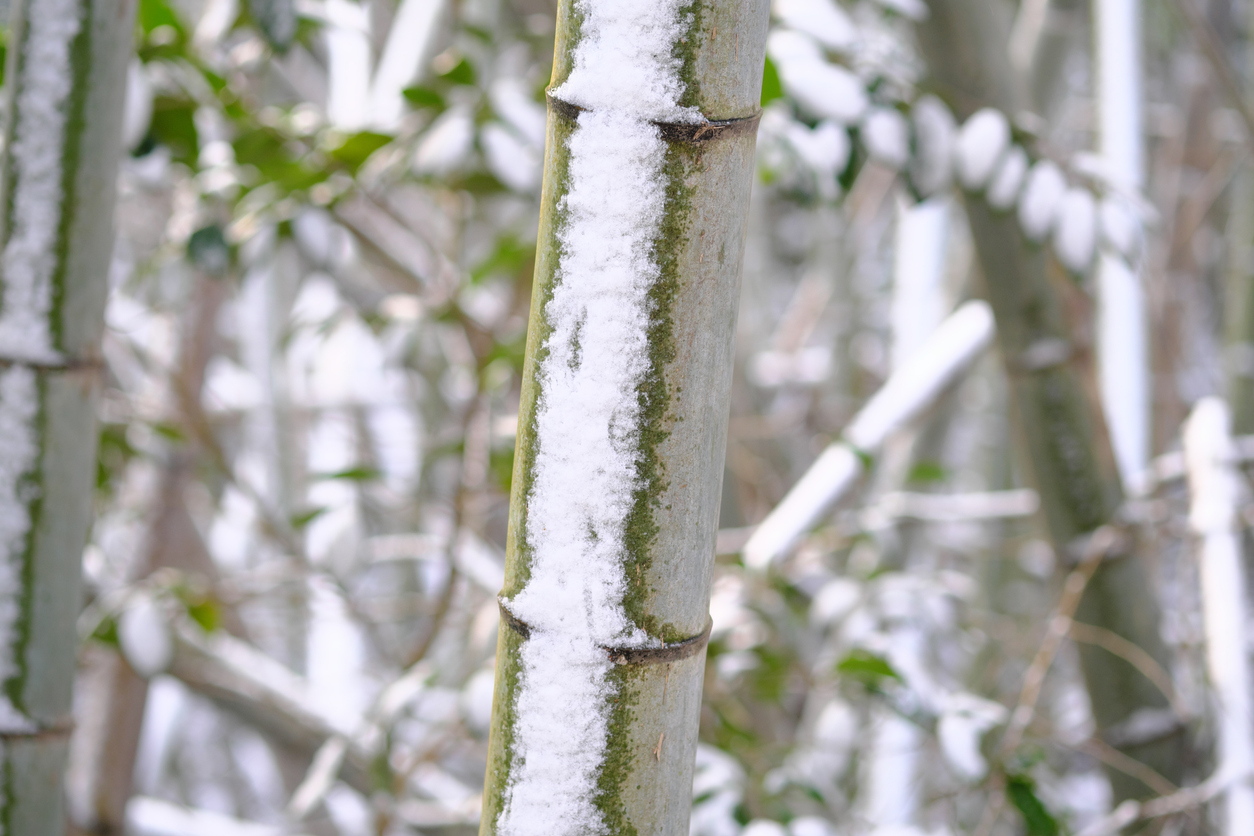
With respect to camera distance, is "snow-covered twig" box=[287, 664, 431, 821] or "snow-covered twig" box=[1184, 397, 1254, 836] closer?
"snow-covered twig" box=[1184, 397, 1254, 836]

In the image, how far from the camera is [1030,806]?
0.46 meters

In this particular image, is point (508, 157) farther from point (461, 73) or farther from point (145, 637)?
point (145, 637)

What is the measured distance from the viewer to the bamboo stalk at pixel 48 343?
1.10 ft

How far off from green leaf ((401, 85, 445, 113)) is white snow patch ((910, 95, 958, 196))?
0.90ft

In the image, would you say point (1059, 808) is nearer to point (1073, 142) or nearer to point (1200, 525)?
point (1200, 525)

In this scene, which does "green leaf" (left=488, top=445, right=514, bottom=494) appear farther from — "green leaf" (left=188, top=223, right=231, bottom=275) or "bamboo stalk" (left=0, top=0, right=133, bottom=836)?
"bamboo stalk" (left=0, top=0, right=133, bottom=836)

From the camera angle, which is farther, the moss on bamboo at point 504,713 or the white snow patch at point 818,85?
the white snow patch at point 818,85

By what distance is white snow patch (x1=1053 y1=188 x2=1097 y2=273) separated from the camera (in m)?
0.51

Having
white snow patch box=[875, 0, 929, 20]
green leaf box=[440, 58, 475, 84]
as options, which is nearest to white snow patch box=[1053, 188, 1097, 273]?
white snow patch box=[875, 0, 929, 20]

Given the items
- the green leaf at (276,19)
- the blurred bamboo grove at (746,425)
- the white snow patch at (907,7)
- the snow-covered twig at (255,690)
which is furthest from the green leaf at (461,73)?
the snow-covered twig at (255,690)

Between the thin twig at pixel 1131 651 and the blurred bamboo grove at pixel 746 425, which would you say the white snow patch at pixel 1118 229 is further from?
the thin twig at pixel 1131 651

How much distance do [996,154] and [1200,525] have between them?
299mm

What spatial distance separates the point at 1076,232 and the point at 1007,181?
47mm

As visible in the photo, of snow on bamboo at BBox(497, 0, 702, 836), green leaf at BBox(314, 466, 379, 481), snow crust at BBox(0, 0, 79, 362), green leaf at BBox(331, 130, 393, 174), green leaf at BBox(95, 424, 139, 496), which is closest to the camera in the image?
snow on bamboo at BBox(497, 0, 702, 836)
